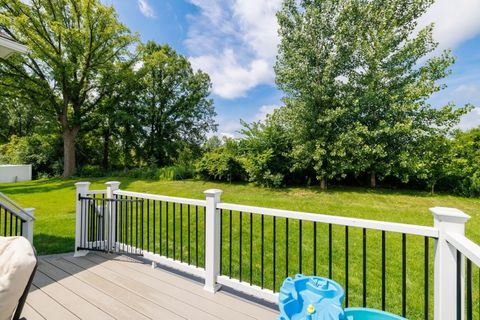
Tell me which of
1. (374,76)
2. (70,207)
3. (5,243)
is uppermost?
(374,76)

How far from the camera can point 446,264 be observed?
4.68 feet

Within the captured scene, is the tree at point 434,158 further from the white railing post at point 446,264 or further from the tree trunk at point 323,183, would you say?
the white railing post at point 446,264

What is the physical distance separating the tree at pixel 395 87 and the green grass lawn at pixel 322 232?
1652 millimetres

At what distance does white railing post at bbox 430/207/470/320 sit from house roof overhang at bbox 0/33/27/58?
5001mm

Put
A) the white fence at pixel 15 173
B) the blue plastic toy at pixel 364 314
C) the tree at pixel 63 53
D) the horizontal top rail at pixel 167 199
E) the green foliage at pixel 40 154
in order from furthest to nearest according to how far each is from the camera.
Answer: the green foliage at pixel 40 154
the white fence at pixel 15 173
the tree at pixel 63 53
the horizontal top rail at pixel 167 199
the blue plastic toy at pixel 364 314

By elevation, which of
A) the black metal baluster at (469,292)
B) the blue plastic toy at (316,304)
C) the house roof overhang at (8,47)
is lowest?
the blue plastic toy at (316,304)

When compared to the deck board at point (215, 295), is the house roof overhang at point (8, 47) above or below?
above

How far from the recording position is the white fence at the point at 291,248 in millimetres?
1412

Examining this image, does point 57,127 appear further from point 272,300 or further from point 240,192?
point 272,300

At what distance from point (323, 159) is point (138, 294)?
320 inches

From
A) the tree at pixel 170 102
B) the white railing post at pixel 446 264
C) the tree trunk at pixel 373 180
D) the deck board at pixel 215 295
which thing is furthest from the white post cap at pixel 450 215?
the tree at pixel 170 102

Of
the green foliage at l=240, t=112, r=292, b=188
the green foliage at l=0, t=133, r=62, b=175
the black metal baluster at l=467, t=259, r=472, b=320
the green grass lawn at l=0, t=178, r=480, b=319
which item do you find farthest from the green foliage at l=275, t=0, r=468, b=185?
the green foliage at l=0, t=133, r=62, b=175

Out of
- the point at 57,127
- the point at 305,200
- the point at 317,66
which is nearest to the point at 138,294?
the point at 305,200

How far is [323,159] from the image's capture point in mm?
9219
